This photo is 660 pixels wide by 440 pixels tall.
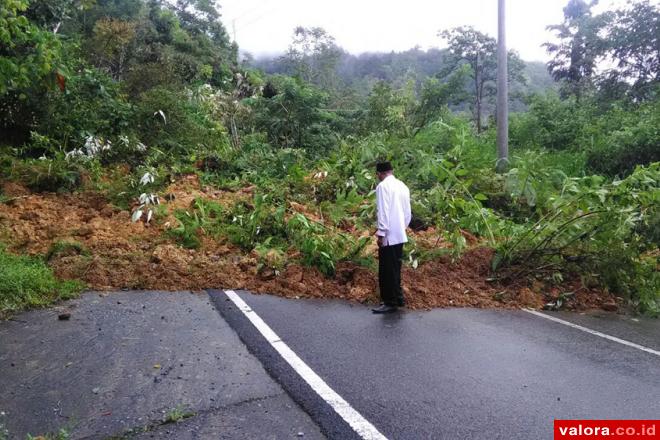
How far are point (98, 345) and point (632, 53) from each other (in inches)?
998

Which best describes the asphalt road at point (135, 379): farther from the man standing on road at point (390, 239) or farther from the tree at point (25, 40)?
the tree at point (25, 40)

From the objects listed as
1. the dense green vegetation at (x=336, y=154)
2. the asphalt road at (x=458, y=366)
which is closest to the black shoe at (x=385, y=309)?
the asphalt road at (x=458, y=366)

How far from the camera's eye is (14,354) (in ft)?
14.7

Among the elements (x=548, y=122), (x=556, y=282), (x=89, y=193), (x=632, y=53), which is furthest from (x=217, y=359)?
(x=632, y=53)

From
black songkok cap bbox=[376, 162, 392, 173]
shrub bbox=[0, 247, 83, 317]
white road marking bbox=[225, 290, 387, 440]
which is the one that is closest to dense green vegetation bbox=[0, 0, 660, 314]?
black songkok cap bbox=[376, 162, 392, 173]

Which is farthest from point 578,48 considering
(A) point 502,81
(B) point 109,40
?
(B) point 109,40

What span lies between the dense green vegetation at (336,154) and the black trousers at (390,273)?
1079mm

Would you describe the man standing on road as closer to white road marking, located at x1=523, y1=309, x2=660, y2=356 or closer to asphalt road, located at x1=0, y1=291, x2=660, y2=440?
asphalt road, located at x1=0, y1=291, x2=660, y2=440

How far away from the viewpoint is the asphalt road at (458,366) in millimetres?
3615

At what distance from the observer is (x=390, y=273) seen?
6.21 metres

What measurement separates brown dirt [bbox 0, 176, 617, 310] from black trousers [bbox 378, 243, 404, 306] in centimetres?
37

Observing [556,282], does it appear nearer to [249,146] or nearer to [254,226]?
[254,226]

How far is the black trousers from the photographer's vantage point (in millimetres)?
6211

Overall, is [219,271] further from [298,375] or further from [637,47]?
[637,47]
